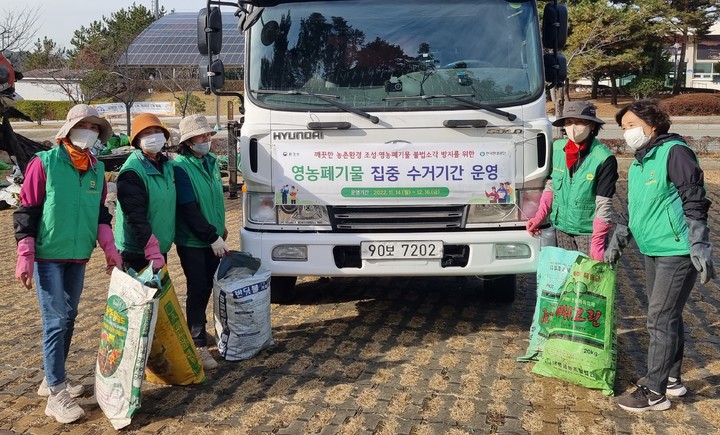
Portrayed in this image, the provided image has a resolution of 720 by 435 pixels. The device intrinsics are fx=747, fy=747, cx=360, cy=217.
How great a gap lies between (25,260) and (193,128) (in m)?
1.46

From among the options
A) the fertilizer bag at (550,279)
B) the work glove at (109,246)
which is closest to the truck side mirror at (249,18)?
the work glove at (109,246)

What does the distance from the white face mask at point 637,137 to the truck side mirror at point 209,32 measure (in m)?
3.16

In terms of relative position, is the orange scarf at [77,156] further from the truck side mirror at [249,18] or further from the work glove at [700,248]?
the work glove at [700,248]

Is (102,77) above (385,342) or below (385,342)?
above

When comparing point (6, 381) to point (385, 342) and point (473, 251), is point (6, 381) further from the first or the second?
point (473, 251)

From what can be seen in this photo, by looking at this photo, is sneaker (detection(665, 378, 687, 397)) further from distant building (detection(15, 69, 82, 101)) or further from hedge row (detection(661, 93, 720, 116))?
hedge row (detection(661, 93, 720, 116))

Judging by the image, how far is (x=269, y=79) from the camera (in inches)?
224

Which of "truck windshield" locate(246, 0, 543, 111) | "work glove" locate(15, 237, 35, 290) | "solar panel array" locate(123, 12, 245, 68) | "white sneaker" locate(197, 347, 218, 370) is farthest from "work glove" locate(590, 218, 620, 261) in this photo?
"solar panel array" locate(123, 12, 245, 68)

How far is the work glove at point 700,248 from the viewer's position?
3867mm

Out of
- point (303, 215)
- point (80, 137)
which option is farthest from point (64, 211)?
point (303, 215)

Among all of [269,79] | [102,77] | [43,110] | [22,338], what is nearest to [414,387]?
[269,79]

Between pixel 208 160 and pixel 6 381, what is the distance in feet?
6.31

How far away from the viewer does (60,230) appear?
4.10m

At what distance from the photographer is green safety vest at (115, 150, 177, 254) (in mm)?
4598
